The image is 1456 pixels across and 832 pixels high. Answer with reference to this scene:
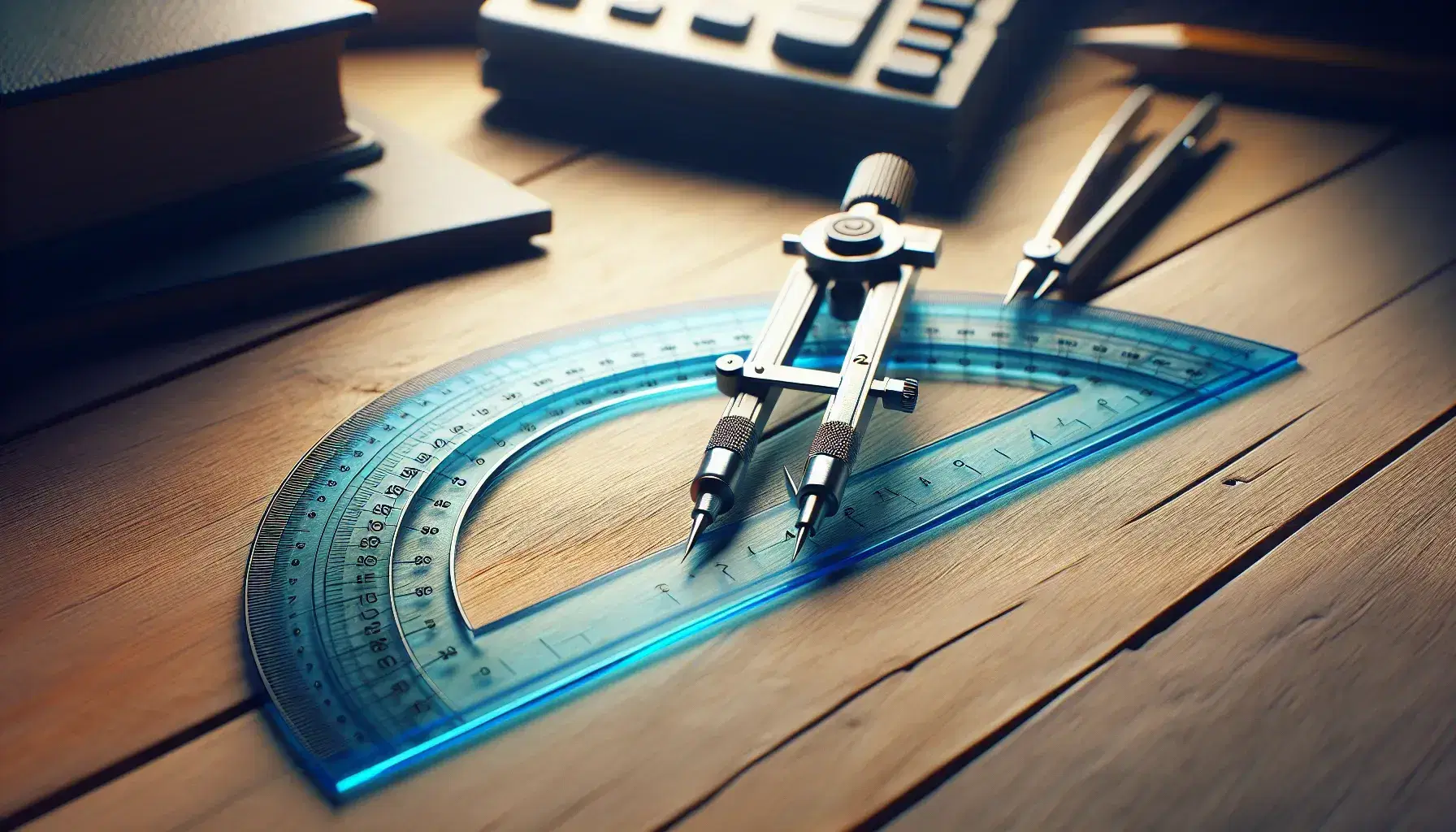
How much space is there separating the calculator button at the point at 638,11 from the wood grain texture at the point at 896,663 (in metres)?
0.52

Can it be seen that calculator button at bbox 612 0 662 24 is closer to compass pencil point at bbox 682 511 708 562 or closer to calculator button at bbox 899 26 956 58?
calculator button at bbox 899 26 956 58

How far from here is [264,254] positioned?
82 centimetres

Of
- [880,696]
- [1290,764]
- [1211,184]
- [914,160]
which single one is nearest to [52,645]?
[880,696]

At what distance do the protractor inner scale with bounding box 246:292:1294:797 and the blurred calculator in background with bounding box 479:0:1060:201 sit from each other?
18cm

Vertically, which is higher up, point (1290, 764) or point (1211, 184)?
point (1211, 184)

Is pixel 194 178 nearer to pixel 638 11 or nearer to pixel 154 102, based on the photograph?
pixel 154 102

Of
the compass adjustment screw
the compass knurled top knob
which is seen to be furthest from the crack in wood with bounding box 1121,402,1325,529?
the compass knurled top knob

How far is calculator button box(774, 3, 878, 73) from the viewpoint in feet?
3.07

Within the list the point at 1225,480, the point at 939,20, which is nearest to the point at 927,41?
the point at 939,20

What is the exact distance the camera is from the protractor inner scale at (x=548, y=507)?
55 cm

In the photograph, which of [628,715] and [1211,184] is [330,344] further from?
[1211,184]

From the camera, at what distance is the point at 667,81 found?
0.98 m

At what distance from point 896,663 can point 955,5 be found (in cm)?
61

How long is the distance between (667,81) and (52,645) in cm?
61
